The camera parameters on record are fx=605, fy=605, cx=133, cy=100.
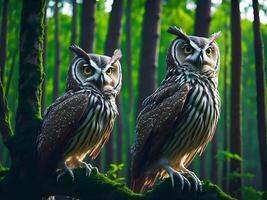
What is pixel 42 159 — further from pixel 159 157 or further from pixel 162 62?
pixel 162 62

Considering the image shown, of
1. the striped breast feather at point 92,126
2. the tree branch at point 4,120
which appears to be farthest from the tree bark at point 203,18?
the striped breast feather at point 92,126

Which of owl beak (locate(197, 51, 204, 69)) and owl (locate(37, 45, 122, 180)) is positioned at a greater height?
owl beak (locate(197, 51, 204, 69))

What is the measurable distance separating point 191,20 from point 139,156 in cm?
1641

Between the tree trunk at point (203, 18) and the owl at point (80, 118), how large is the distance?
5932 mm

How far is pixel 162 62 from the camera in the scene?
120 feet

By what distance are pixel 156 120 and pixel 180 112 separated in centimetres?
32

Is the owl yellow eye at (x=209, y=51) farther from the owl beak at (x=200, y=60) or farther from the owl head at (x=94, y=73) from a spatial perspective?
the owl head at (x=94, y=73)

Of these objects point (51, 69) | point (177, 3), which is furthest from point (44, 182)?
point (51, 69)

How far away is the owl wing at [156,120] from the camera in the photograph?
7188 millimetres

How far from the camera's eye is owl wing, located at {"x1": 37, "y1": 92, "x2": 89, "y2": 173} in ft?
25.3

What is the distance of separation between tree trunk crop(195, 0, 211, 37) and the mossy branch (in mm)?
6907

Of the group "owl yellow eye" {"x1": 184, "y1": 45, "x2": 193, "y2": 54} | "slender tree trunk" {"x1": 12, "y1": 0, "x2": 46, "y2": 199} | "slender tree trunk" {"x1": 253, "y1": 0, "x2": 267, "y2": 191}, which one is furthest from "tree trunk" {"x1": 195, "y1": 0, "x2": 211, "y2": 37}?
"owl yellow eye" {"x1": 184, "y1": 45, "x2": 193, "y2": 54}

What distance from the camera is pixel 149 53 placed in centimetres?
1368

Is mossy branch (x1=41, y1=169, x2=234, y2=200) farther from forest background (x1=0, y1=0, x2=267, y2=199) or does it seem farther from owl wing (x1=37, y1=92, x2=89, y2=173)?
forest background (x1=0, y1=0, x2=267, y2=199)
